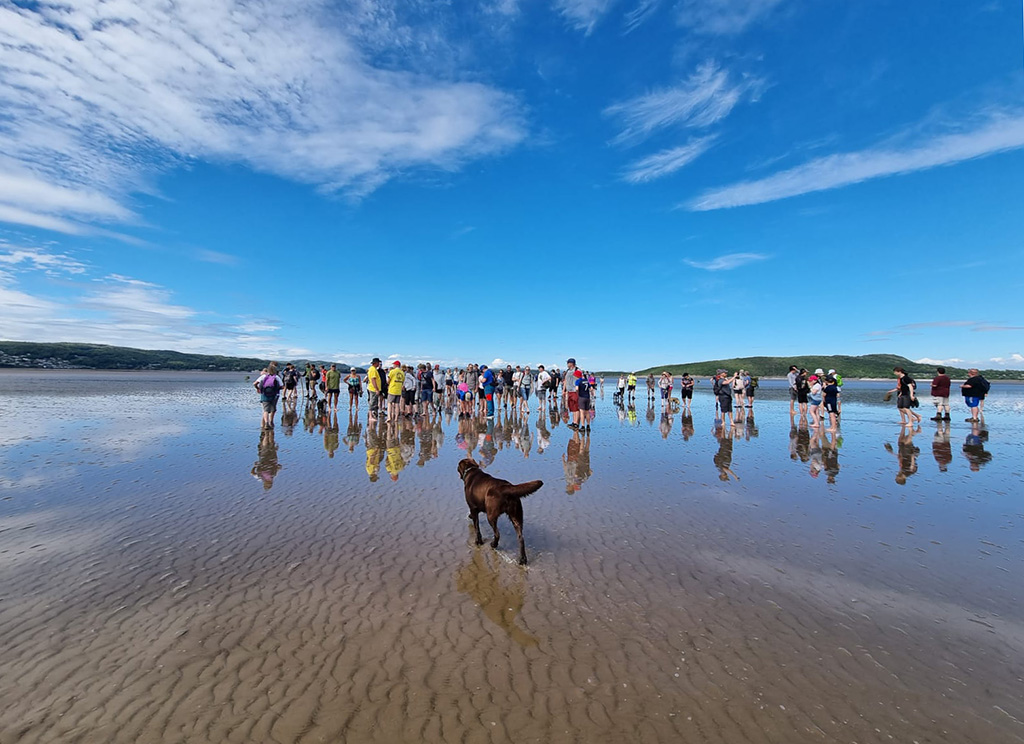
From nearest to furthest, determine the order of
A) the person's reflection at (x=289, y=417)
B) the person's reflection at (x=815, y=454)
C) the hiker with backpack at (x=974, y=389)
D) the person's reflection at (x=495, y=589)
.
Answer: the person's reflection at (x=495, y=589) < the person's reflection at (x=815, y=454) < the person's reflection at (x=289, y=417) < the hiker with backpack at (x=974, y=389)

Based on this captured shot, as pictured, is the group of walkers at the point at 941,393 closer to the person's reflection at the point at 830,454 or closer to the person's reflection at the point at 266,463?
the person's reflection at the point at 830,454

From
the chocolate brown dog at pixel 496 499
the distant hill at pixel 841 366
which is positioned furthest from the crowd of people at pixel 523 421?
the distant hill at pixel 841 366

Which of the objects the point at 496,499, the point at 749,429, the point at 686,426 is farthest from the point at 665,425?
the point at 496,499

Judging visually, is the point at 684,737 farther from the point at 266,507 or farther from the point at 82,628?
the point at 266,507

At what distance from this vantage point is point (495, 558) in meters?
6.03

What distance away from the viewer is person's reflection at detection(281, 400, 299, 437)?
17.4 m

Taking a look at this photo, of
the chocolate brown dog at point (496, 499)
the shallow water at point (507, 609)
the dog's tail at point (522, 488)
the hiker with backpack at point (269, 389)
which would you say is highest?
the hiker with backpack at point (269, 389)

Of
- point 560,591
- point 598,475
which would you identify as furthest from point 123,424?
point 560,591

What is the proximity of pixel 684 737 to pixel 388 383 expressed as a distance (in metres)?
17.2

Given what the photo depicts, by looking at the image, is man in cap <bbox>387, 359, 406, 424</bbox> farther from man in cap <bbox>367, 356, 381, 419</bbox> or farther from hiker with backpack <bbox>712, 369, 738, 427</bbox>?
hiker with backpack <bbox>712, 369, 738, 427</bbox>

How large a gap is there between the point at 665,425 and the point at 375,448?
43.5 ft

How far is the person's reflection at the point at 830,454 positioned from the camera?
10.9 m

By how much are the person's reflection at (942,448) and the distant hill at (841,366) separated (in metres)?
110

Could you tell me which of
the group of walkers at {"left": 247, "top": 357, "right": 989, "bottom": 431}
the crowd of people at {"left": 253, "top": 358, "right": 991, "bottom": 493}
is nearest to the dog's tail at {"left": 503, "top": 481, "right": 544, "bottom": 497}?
the crowd of people at {"left": 253, "top": 358, "right": 991, "bottom": 493}
